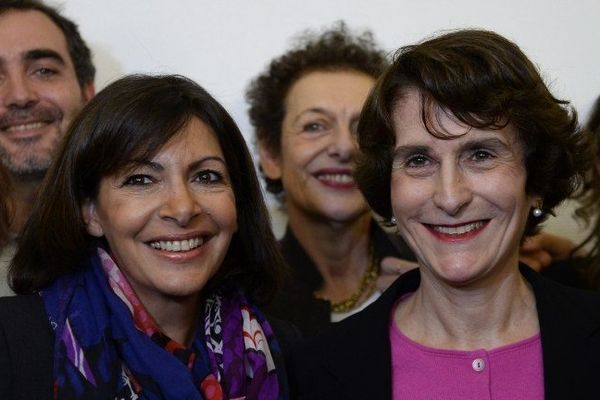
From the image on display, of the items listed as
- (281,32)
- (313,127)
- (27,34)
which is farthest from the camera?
(281,32)

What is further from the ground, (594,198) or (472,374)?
(594,198)

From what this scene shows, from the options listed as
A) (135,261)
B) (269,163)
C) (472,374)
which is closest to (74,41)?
(269,163)

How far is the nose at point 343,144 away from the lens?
9.65ft

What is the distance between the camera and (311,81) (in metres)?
3.10

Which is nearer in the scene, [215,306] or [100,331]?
[100,331]

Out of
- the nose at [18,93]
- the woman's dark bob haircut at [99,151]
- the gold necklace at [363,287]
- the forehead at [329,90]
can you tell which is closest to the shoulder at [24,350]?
the woman's dark bob haircut at [99,151]

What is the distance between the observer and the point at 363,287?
2.94 m

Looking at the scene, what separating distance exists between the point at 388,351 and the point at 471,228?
322 millimetres

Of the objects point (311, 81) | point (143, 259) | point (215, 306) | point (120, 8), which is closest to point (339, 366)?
point (215, 306)

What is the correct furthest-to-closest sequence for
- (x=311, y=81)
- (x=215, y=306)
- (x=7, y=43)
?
(x=311, y=81) → (x=7, y=43) → (x=215, y=306)

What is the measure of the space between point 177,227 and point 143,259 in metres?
0.10

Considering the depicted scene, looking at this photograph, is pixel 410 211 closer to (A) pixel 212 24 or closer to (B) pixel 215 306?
(B) pixel 215 306

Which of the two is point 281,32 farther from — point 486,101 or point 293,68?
point 486,101

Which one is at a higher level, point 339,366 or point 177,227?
point 177,227
